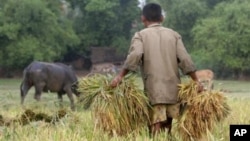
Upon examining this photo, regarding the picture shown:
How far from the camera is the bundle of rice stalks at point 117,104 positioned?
550 centimetres

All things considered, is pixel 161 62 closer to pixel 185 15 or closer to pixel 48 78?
pixel 48 78

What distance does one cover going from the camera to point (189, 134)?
5.46 m

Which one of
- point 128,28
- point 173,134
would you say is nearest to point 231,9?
point 128,28

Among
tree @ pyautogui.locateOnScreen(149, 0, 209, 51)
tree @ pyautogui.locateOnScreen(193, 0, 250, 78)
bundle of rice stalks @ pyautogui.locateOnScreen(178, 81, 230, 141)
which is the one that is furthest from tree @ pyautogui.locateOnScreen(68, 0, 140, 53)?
bundle of rice stalks @ pyautogui.locateOnScreen(178, 81, 230, 141)

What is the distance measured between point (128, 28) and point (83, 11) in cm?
415

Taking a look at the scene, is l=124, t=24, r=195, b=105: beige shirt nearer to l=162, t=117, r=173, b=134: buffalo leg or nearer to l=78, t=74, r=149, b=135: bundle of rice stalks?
l=78, t=74, r=149, b=135: bundle of rice stalks

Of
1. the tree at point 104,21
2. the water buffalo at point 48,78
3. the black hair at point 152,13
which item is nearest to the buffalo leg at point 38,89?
the water buffalo at point 48,78

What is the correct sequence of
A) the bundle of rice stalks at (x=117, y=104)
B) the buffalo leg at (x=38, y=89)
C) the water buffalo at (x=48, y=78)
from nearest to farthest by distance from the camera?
the bundle of rice stalks at (x=117, y=104) → the buffalo leg at (x=38, y=89) → the water buffalo at (x=48, y=78)

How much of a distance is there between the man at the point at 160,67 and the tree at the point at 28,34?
3050 centimetres

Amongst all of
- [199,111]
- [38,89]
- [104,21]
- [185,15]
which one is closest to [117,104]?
[199,111]

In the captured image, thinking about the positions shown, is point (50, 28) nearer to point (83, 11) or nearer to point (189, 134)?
point (83, 11)

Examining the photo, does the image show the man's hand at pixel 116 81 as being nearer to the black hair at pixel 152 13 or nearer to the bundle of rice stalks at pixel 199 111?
the bundle of rice stalks at pixel 199 111

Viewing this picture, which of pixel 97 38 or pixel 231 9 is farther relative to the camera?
pixel 97 38

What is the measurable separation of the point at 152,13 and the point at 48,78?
9.87m
